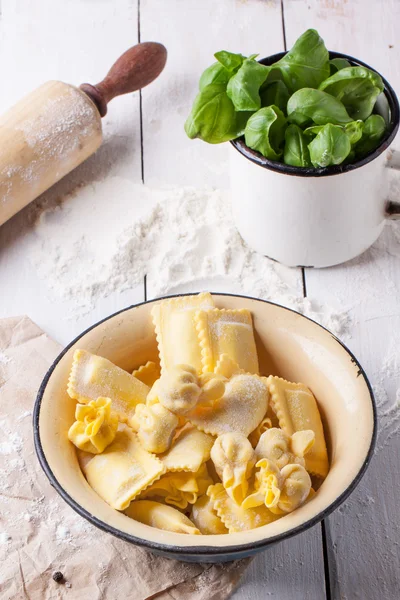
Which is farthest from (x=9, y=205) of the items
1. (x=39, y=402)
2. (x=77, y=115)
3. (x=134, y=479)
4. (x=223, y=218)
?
(x=134, y=479)

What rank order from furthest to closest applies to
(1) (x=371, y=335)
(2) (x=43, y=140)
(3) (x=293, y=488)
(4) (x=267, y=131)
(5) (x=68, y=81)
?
(5) (x=68, y=81) → (2) (x=43, y=140) → (1) (x=371, y=335) → (4) (x=267, y=131) → (3) (x=293, y=488)

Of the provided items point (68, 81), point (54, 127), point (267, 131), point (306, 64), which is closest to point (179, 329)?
point (267, 131)

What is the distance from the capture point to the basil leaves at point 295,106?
42.2 inches

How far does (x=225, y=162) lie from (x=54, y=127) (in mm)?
292

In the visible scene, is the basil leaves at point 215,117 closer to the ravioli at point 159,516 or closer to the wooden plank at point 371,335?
the wooden plank at point 371,335

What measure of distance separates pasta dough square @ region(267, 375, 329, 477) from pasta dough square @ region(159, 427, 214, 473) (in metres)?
0.09

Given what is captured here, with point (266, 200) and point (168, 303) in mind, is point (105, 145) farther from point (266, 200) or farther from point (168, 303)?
point (168, 303)

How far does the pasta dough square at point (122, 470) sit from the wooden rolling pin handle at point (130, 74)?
698 millimetres

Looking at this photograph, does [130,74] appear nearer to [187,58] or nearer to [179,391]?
[187,58]

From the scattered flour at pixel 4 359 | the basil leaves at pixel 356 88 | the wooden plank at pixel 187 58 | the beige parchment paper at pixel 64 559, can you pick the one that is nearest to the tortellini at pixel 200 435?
the beige parchment paper at pixel 64 559

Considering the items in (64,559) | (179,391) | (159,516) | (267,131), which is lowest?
(64,559)

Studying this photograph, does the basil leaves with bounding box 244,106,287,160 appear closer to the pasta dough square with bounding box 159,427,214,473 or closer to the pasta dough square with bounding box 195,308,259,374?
the pasta dough square with bounding box 195,308,259,374

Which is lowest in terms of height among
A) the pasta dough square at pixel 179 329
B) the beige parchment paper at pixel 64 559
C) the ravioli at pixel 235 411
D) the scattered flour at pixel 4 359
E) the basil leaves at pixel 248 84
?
the beige parchment paper at pixel 64 559

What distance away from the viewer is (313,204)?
1.15m
